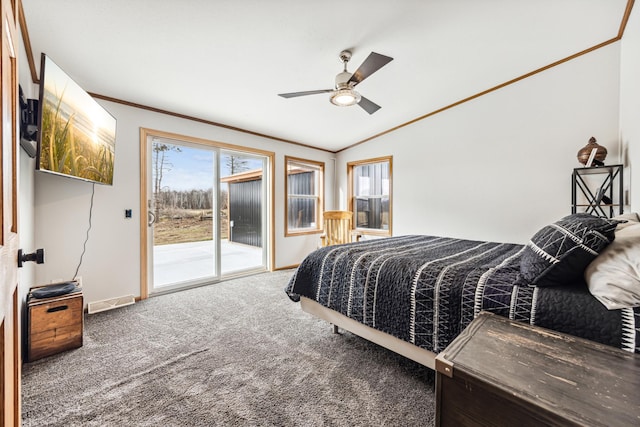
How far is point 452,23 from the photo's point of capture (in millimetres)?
2217

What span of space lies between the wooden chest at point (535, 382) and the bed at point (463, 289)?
13 cm

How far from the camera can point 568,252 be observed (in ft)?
4.20

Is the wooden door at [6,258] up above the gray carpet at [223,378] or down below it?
above

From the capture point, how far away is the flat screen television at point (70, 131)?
5.75 ft

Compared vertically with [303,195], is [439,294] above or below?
below

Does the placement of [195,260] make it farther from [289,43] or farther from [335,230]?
[289,43]

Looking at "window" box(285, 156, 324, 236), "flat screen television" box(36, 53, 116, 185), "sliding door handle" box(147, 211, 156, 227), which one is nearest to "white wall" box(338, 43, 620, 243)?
"window" box(285, 156, 324, 236)

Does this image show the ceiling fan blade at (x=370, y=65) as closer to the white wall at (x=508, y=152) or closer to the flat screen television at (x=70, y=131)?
the flat screen television at (x=70, y=131)

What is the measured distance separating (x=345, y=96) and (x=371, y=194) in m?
2.92

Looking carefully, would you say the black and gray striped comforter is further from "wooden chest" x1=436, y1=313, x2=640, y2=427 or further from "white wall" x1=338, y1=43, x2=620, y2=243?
"white wall" x1=338, y1=43, x2=620, y2=243

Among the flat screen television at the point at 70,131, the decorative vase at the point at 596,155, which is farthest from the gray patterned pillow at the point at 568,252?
the flat screen television at the point at 70,131

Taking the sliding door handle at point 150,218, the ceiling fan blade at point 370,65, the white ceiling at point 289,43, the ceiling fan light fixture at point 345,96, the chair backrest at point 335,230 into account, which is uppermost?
the white ceiling at point 289,43

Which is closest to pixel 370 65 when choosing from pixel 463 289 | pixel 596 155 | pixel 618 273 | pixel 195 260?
pixel 463 289

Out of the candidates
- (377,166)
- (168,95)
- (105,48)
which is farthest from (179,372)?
(377,166)
